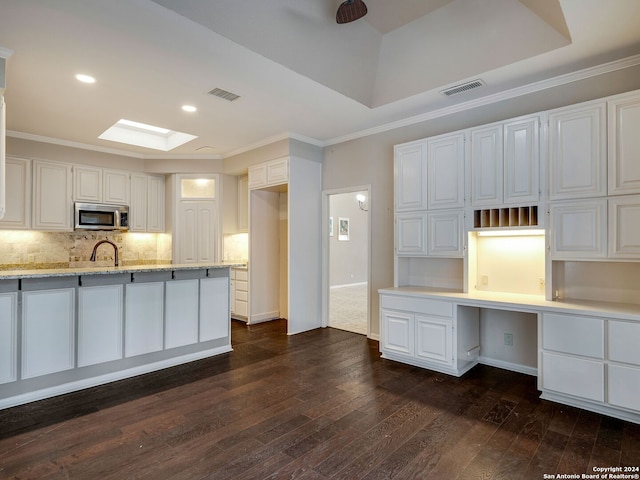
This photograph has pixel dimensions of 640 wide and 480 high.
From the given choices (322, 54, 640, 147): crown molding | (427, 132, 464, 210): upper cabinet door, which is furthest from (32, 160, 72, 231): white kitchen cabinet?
(427, 132, 464, 210): upper cabinet door

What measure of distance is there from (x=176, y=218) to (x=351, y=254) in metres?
5.68

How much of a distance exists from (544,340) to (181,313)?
3552mm

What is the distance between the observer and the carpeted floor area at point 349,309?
560 cm

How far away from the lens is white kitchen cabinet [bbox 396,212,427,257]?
3982mm

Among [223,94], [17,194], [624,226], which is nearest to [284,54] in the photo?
[223,94]

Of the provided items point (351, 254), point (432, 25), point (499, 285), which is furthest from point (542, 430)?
point (351, 254)

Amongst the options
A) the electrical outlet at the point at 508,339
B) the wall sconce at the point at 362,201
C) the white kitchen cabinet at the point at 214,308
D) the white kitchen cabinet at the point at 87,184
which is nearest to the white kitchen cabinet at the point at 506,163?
the electrical outlet at the point at 508,339

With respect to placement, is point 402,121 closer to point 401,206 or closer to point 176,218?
point 401,206

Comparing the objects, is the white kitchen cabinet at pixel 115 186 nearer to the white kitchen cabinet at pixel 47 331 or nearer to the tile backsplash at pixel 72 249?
the tile backsplash at pixel 72 249

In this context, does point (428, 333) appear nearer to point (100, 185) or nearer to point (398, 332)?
point (398, 332)

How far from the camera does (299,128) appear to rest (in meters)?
4.80

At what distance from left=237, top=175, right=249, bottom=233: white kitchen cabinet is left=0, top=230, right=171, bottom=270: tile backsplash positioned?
1308mm

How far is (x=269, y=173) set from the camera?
5391mm

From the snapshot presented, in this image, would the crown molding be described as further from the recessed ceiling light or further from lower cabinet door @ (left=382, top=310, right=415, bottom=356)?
the recessed ceiling light
